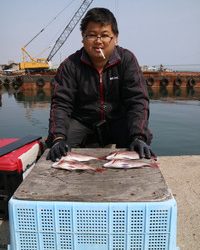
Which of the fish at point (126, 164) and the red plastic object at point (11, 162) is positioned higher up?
the fish at point (126, 164)

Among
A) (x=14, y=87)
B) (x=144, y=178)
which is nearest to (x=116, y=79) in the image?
(x=144, y=178)

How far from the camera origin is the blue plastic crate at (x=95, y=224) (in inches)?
74.8

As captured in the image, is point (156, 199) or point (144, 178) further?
point (144, 178)

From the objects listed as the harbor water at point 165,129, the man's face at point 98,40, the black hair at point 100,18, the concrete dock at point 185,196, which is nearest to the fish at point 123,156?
the concrete dock at point 185,196

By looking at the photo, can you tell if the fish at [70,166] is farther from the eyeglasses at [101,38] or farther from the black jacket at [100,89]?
the eyeglasses at [101,38]

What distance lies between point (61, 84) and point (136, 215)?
2.26 metres

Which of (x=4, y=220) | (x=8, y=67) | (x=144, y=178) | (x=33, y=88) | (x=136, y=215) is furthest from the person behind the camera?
(x=8, y=67)

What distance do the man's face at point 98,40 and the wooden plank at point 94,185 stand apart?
1.45 metres

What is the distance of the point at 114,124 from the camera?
12.9ft

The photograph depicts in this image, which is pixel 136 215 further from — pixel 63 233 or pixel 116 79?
pixel 116 79

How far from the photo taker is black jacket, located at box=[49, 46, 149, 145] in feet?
11.9

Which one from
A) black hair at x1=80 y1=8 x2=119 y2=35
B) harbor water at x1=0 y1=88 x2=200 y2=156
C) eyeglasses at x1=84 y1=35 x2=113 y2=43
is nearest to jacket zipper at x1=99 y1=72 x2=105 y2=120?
eyeglasses at x1=84 y1=35 x2=113 y2=43

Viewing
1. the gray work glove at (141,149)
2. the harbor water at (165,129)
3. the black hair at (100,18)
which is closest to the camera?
the gray work glove at (141,149)

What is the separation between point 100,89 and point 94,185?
5.69ft
